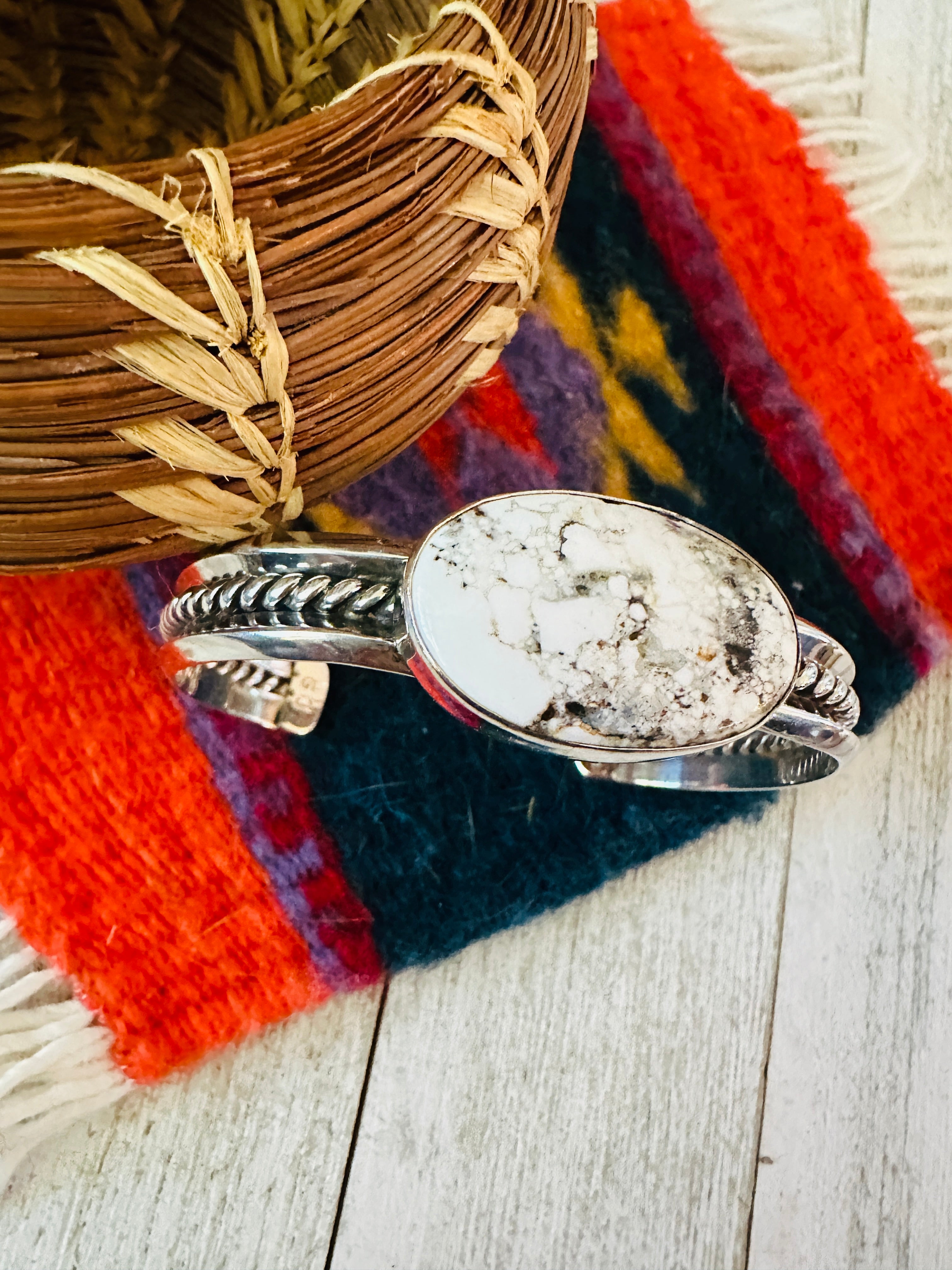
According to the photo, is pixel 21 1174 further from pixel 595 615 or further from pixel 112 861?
pixel 595 615

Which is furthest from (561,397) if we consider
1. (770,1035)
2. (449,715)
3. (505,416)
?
(770,1035)

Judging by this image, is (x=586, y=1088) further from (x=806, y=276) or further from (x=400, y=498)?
(x=806, y=276)

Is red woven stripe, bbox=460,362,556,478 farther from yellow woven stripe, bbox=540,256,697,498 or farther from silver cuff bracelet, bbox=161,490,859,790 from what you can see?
silver cuff bracelet, bbox=161,490,859,790

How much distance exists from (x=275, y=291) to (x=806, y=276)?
0.93 ft

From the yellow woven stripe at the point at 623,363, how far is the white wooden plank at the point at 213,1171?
226 millimetres

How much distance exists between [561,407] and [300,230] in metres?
0.20

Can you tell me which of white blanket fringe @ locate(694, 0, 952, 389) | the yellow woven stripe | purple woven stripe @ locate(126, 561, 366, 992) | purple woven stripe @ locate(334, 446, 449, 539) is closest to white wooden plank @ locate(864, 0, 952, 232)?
white blanket fringe @ locate(694, 0, 952, 389)

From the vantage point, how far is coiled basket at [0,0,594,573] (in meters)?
0.21

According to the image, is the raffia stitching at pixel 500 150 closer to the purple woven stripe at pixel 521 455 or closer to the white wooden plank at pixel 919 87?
the purple woven stripe at pixel 521 455

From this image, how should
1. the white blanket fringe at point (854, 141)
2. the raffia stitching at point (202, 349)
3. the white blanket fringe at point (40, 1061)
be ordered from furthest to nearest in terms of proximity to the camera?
the white blanket fringe at point (854, 141) → the white blanket fringe at point (40, 1061) → the raffia stitching at point (202, 349)

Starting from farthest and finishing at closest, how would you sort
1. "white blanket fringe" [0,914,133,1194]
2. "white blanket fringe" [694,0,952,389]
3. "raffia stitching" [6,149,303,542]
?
"white blanket fringe" [694,0,952,389], "white blanket fringe" [0,914,133,1194], "raffia stitching" [6,149,303,542]

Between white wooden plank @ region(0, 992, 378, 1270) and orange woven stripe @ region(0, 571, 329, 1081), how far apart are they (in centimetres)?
1

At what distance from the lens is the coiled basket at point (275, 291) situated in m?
0.21

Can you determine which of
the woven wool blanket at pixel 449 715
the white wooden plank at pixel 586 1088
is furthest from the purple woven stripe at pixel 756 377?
the white wooden plank at pixel 586 1088
